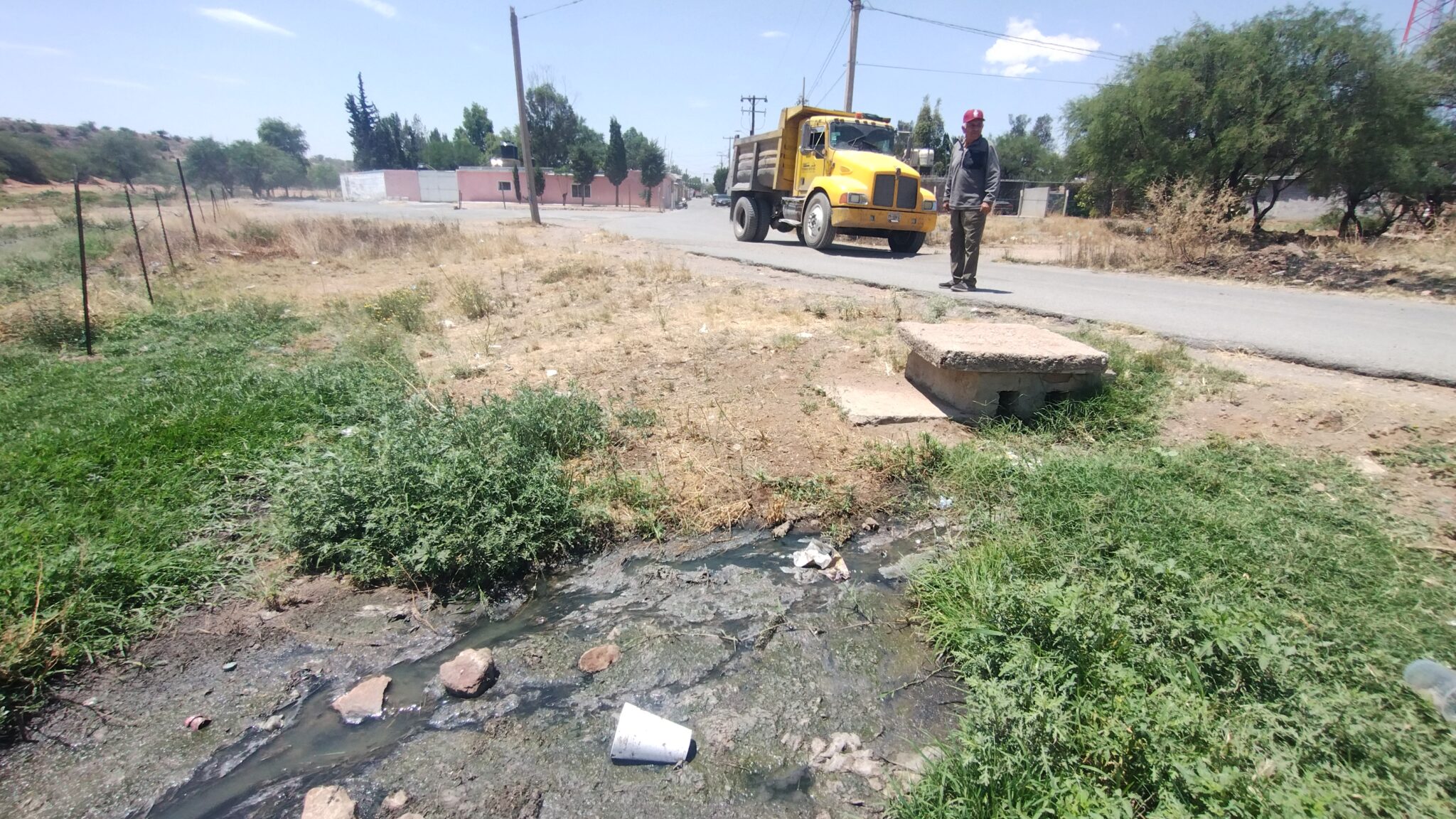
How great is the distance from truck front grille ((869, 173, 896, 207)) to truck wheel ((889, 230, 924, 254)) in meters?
0.86

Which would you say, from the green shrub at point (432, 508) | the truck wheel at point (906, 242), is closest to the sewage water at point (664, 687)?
the green shrub at point (432, 508)

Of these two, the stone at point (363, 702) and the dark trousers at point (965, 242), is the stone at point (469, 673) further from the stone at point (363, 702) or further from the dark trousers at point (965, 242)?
the dark trousers at point (965, 242)

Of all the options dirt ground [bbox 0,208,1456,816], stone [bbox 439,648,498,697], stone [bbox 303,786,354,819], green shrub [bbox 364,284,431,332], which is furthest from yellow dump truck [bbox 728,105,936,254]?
stone [bbox 303,786,354,819]

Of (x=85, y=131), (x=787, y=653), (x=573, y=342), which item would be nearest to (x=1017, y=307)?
(x=573, y=342)

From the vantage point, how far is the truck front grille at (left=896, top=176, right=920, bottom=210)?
1121 cm

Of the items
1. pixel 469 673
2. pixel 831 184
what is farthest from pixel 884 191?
pixel 469 673

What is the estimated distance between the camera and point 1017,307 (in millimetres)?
6207

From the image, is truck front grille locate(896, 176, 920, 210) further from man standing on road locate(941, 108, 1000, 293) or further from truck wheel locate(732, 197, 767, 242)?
man standing on road locate(941, 108, 1000, 293)

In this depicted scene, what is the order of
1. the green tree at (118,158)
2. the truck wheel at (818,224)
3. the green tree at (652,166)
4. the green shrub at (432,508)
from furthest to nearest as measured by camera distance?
the green tree at (652,166) < the green tree at (118,158) < the truck wheel at (818,224) < the green shrub at (432,508)

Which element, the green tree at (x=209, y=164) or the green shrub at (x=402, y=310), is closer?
the green shrub at (x=402, y=310)

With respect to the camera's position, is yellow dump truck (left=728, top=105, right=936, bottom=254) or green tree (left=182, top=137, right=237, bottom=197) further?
green tree (left=182, top=137, right=237, bottom=197)

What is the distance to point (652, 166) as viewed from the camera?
67.2 m

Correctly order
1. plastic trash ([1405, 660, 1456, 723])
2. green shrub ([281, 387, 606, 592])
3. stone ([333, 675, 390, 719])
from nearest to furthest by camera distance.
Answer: plastic trash ([1405, 660, 1456, 723]), stone ([333, 675, 390, 719]), green shrub ([281, 387, 606, 592])

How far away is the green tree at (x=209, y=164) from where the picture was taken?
4451 cm
